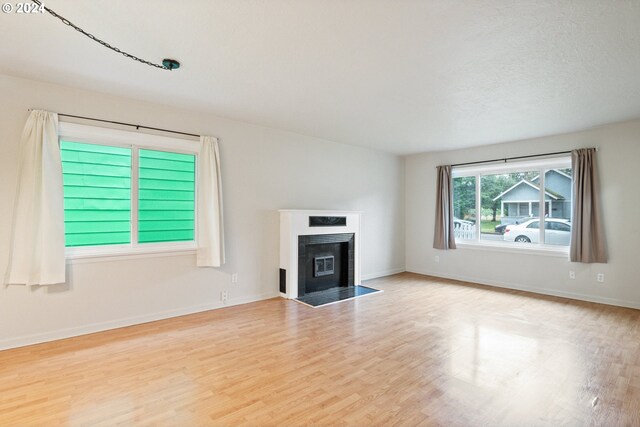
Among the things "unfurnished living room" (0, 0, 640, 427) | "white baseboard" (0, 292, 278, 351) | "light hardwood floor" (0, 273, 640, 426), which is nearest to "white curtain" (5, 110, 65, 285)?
"unfurnished living room" (0, 0, 640, 427)

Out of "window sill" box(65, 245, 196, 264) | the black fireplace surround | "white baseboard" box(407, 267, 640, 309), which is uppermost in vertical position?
"window sill" box(65, 245, 196, 264)

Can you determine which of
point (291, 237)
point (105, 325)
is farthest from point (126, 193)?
point (291, 237)

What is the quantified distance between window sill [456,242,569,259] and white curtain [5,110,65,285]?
6168mm

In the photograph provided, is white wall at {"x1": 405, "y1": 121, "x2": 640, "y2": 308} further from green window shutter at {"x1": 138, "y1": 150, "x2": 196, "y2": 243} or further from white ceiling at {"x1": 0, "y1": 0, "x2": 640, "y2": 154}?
green window shutter at {"x1": 138, "y1": 150, "x2": 196, "y2": 243}

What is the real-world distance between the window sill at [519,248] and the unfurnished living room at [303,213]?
38 millimetres

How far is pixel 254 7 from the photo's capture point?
1.97m

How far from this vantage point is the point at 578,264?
484cm

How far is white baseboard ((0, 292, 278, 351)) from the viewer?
10.1 feet

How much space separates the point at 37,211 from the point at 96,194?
542 mm

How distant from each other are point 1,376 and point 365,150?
5.63 meters

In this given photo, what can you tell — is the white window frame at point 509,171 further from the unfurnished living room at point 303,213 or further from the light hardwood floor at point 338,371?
the light hardwood floor at point 338,371

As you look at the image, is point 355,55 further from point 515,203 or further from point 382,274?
point 382,274

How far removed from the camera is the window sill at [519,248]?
5048 millimetres

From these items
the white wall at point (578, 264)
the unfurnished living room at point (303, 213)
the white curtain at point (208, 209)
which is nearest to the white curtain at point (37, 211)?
the unfurnished living room at point (303, 213)
